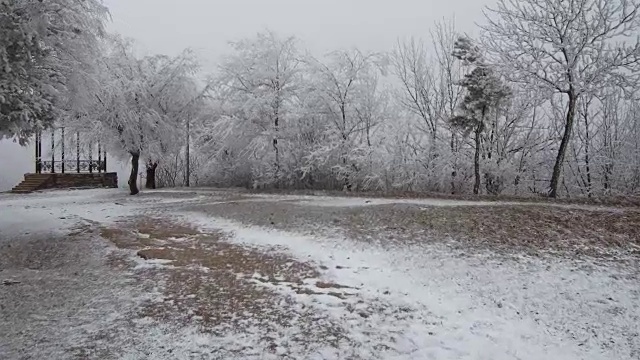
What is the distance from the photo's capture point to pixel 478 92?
20.0 m

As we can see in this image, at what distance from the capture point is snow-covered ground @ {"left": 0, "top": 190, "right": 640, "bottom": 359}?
4.50 m

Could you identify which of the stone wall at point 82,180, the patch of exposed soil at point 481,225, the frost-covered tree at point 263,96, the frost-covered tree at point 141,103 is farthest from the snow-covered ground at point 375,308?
the stone wall at point 82,180

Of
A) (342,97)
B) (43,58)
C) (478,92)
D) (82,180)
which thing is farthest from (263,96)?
(82,180)

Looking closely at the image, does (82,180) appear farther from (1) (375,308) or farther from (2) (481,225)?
(1) (375,308)

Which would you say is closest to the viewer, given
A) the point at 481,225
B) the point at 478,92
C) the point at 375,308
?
the point at 375,308

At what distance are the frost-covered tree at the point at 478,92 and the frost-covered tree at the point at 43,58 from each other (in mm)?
15555

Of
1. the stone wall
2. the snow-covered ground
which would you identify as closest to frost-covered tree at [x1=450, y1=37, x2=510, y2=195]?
the snow-covered ground

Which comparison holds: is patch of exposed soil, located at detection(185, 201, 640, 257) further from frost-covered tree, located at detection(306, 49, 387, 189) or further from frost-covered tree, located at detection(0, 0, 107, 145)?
frost-covered tree, located at detection(306, 49, 387, 189)

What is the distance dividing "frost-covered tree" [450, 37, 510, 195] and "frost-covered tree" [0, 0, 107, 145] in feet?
51.0

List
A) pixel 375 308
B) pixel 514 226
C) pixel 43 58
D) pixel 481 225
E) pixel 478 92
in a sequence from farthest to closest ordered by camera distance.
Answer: pixel 478 92 → pixel 481 225 → pixel 514 226 → pixel 43 58 → pixel 375 308

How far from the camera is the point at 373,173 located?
2453 centimetres

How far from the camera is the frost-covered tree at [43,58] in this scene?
876 cm

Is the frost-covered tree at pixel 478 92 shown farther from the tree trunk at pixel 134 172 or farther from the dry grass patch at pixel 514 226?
the tree trunk at pixel 134 172

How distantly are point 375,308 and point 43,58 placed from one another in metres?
9.40
